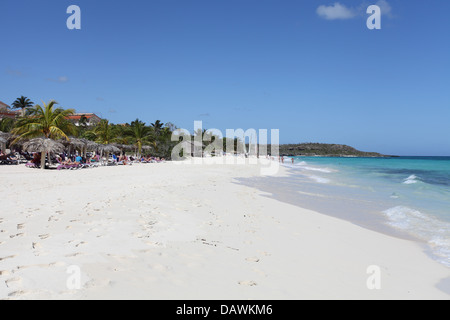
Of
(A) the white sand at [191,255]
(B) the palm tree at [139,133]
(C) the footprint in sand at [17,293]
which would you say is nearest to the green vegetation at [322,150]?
(B) the palm tree at [139,133]

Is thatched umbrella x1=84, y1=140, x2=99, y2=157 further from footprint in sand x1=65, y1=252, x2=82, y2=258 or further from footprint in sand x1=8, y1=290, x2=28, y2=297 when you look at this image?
footprint in sand x1=8, y1=290, x2=28, y2=297

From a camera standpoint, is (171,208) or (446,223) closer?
(171,208)

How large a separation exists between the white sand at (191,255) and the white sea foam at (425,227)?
1.18 ft

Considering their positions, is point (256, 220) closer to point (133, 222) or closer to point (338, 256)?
point (338, 256)

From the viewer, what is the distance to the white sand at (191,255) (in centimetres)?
280

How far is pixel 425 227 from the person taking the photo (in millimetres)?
6738

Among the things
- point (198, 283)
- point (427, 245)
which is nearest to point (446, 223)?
point (427, 245)

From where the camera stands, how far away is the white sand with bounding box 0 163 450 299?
2.80m

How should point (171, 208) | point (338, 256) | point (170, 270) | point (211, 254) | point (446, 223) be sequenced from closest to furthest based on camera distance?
1. point (170, 270)
2. point (211, 254)
3. point (338, 256)
4. point (171, 208)
5. point (446, 223)

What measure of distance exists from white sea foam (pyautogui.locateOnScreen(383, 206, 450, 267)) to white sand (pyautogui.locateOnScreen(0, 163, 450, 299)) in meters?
0.36

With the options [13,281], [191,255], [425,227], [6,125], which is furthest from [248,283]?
[6,125]

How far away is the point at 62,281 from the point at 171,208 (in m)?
3.84
